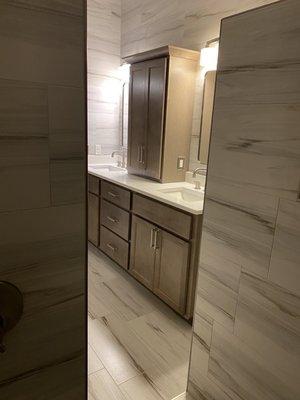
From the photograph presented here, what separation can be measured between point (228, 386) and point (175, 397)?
0.40 meters

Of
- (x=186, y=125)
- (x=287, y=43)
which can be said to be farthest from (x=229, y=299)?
(x=186, y=125)

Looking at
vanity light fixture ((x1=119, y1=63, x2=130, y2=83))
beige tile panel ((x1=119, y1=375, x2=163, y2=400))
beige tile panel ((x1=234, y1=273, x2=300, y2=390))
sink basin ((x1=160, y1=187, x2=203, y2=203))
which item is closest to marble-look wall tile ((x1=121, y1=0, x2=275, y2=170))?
vanity light fixture ((x1=119, y1=63, x2=130, y2=83))

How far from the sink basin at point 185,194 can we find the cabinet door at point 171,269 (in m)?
0.40

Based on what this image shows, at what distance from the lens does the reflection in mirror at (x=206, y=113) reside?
242 centimetres

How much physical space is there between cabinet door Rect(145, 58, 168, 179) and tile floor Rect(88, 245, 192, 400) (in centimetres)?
109

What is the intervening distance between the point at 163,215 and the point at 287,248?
1217 mm

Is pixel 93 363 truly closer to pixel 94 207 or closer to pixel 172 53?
pixel 94 207

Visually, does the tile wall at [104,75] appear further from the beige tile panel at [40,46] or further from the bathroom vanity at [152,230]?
the beige tile panel at [40,46]

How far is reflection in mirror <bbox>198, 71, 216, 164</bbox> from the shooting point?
242 centimetres

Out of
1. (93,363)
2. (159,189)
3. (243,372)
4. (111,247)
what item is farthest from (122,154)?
(243,372)

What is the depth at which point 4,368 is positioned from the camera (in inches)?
27.8

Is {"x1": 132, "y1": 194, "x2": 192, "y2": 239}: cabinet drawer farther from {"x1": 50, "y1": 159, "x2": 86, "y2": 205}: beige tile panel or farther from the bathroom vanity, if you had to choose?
{"x1": 50, "y1": 159, "x2": 86, "y2": 205}: beige tile panel

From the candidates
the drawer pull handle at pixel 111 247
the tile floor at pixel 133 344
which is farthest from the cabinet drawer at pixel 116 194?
the tile floor at pixel 133 344

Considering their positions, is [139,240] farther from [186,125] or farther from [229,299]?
[229,299]
